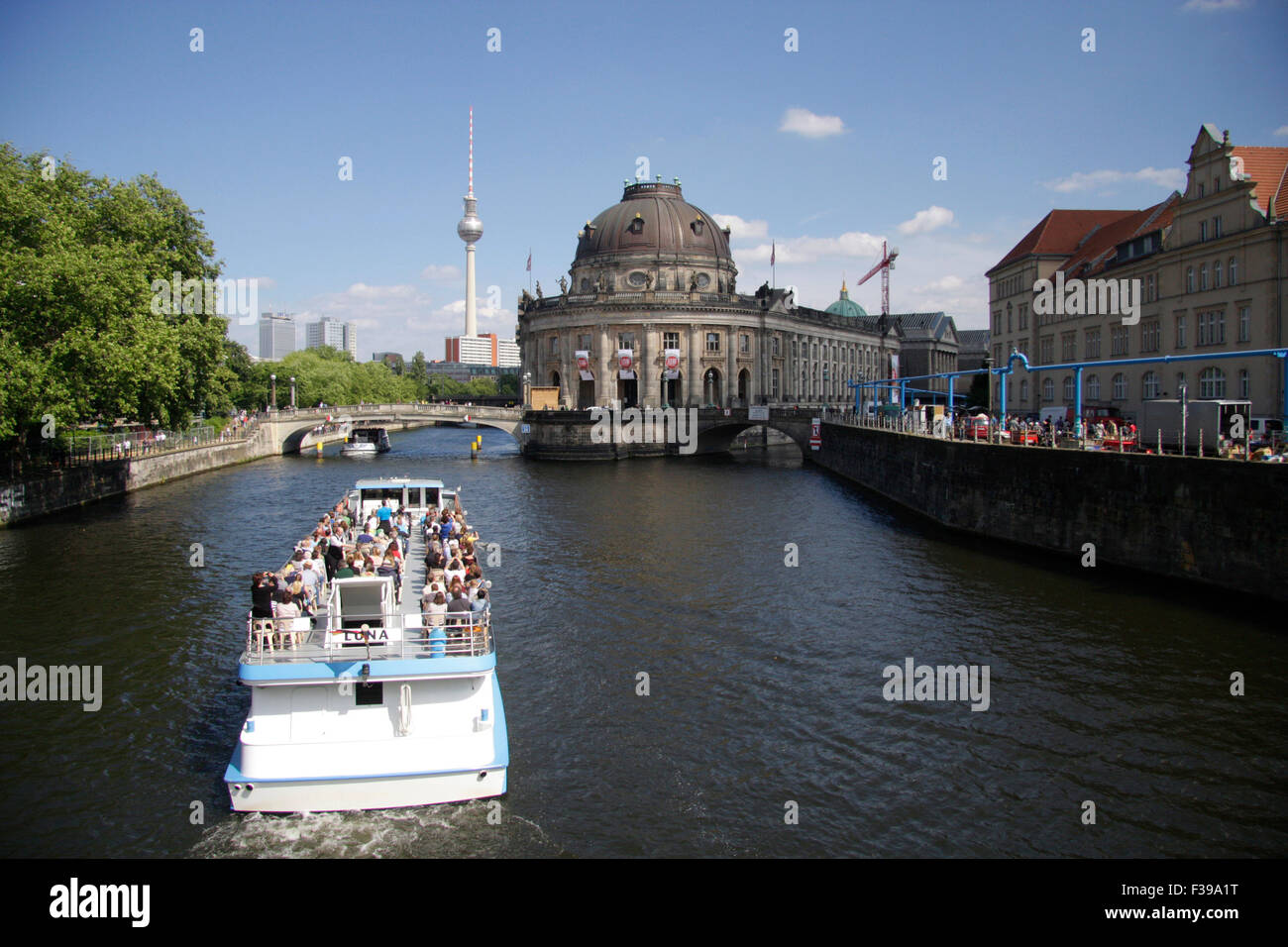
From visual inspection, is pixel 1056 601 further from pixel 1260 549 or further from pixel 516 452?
pixel 516 452

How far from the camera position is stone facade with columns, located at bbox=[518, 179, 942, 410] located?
10975 centimetres

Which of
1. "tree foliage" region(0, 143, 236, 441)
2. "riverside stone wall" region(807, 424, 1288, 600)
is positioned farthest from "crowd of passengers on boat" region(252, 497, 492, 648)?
"riverside stone wall" region(807, 424, 1288, 600)

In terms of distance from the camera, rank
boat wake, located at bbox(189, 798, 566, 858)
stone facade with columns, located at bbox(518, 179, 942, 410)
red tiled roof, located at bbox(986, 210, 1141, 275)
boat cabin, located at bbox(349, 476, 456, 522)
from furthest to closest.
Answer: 1. stone facade with columns, located at bbox(518, 179, 942, 410)
2. red tiled roof, located at bbox(986, 210, 1141, 275)
3. boat cabin, located at bbox(349, 476, 456, 522)
4. boat wake, located at bbox(189, 798, 566, 858)

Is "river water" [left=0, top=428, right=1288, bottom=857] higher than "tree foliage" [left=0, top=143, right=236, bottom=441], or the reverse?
"tree foliage" [left=0, top=143, right=236, bottom=441]

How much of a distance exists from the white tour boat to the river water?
47 cm

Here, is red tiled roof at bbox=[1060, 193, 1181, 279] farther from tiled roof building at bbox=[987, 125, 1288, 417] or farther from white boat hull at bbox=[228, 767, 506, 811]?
white boat hull at bbox=[228, 767, 506, 811]

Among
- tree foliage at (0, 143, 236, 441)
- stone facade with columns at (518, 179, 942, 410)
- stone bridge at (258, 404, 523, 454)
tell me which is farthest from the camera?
stone facade with columns at (518, 179, 942, 410)

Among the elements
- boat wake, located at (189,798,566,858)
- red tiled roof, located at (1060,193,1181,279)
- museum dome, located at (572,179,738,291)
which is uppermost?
museum dome, located at (572,179,738,291)

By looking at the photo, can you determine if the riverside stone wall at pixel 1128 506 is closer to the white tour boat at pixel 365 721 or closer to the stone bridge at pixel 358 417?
the white tour boat at pixel 365 721

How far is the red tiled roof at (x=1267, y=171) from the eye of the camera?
45.5 metres

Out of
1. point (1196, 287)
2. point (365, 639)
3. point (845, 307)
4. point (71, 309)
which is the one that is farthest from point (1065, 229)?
point (845, 307)

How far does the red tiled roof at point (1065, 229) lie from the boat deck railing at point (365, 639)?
73328 mm

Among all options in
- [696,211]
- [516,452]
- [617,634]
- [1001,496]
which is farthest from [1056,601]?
[696,211]
